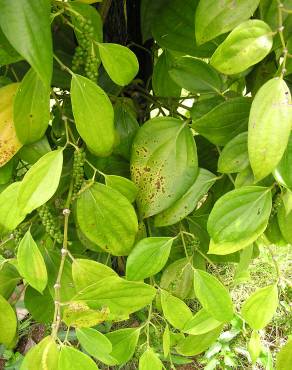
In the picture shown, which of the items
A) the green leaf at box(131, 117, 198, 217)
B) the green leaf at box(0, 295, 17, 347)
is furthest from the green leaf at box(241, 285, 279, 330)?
the green leaf at box(0, 295, 17, 347)

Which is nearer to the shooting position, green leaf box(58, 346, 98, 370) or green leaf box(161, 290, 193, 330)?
green leaf box(58, 346, 98, 370)

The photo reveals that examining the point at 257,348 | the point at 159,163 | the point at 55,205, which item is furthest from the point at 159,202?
the point at 257,348

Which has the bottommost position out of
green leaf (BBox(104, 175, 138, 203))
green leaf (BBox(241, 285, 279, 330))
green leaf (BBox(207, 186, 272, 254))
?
green leaf (BBox(241, 285, 279, 330))

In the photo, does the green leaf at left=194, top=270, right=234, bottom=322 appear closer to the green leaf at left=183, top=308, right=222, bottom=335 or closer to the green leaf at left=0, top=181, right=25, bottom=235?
the green leaf at left=183, top=308, right=222, bottom=335

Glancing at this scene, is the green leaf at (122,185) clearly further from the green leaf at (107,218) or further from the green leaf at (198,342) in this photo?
the green leaf at (198,342)

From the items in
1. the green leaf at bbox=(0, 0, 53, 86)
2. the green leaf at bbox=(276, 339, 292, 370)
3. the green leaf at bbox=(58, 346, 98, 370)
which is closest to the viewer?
the green leaf at bbox=(0, 0, 53, 86)

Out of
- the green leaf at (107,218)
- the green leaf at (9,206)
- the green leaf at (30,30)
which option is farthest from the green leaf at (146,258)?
the green leaf at (30,30)

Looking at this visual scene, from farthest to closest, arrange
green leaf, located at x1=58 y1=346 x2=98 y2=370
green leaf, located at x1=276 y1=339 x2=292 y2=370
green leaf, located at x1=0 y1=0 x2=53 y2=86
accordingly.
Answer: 1. green leaf, located at x1=276 y1=339 x2=292 y2=370
2. green leaf, located at x1=58 y1=346 x2=98 y2=370
3. green leaf, located at x1=0 y1=0 x2=53 y2=86
